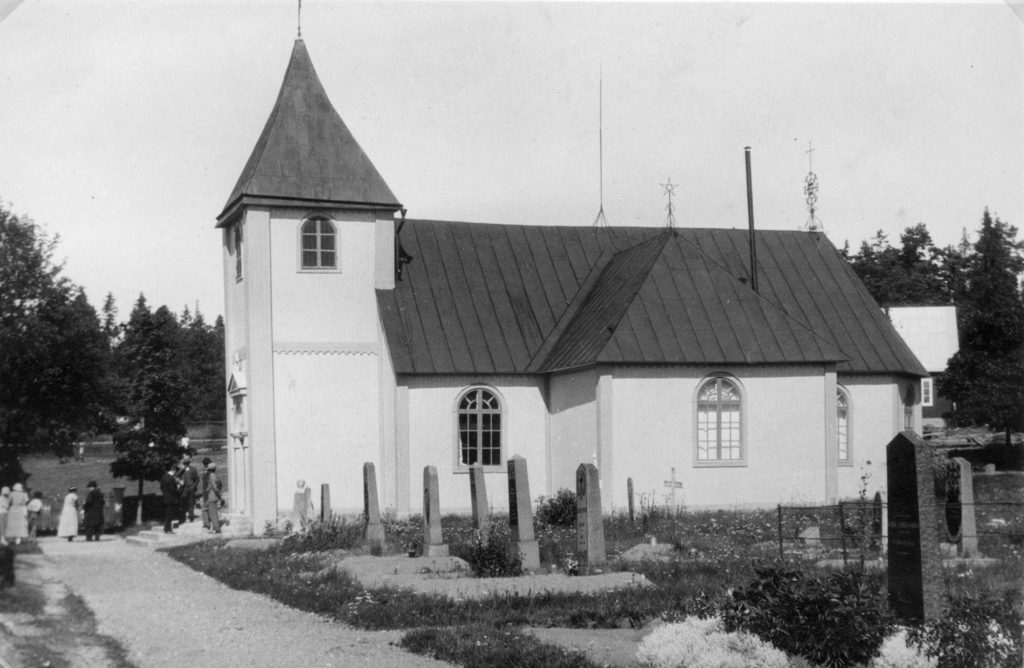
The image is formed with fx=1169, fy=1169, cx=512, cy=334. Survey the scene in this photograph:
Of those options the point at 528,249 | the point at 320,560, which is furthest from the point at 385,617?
the point at 528,249

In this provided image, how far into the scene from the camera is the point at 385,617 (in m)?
12.1

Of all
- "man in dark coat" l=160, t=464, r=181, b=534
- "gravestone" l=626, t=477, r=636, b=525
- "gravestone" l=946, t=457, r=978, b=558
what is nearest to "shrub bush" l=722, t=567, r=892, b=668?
"gravestone" l=946, t=457, r=978, b=558

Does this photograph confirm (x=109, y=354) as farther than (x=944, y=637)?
Yes

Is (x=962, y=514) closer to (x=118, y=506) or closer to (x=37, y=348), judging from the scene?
(x=37, y=348)

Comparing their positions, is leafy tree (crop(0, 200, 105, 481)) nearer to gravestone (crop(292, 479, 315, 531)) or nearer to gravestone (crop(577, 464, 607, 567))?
gravestone (crop(577, 464, 607, 567))

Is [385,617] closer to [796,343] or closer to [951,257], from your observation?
[796,343]

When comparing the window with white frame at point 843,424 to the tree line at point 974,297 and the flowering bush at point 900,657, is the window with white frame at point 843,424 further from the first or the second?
the flowering bush at point 900,657

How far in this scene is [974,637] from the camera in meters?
8.29

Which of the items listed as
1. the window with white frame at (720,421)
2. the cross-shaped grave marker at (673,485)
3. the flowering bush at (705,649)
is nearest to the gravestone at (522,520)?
the flowering bush at (705,649)

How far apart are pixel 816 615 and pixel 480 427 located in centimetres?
2022

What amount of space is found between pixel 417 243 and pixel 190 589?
16.1 metres

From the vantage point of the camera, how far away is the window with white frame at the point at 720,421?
87.7 ft

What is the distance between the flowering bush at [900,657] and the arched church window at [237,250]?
74.7 ft

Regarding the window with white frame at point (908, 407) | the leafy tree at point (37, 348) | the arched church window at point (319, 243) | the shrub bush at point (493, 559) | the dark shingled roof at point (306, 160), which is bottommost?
the shrub bush at point (493, 559)
